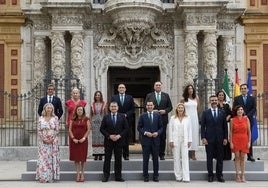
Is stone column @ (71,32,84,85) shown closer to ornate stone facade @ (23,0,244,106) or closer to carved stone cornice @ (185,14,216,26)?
ornate stone facade @ (23,0,244,106)

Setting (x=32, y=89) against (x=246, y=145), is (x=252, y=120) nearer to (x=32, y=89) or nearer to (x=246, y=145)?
(x=246, y=145)

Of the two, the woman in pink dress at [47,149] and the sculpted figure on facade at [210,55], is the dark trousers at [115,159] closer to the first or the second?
the woman in pink dress at [47,149]

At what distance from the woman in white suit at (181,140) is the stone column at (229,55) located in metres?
8.03

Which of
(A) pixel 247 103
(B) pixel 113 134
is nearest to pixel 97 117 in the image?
(B) pixel 113 134

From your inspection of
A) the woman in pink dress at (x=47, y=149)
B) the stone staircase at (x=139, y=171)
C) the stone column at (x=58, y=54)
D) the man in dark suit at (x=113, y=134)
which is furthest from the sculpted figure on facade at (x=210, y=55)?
the woman in pink dress at (x=47, y=149)

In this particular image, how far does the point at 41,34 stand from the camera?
69.7ft

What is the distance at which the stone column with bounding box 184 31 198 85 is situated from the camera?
20.3 m

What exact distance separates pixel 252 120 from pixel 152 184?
3539 mm

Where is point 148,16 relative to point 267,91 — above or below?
above

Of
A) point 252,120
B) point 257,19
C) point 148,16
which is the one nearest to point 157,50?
point 148,16

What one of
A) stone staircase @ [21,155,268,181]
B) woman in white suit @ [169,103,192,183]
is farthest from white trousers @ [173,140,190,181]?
stone staircase @ [21,155,268,181]

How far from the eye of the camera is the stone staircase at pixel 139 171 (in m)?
14.0

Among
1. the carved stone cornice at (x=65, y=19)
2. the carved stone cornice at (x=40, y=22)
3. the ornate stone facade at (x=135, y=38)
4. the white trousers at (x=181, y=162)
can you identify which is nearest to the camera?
the white trousers at (x=181, y=162)

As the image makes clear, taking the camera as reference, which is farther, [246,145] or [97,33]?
[97,33]
